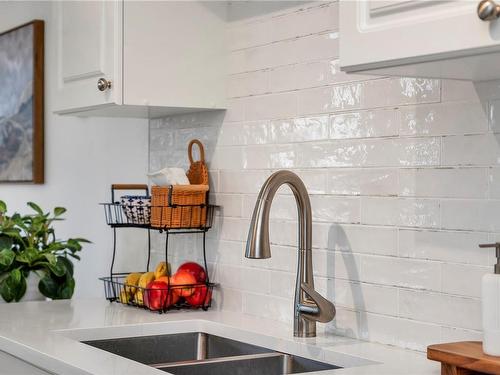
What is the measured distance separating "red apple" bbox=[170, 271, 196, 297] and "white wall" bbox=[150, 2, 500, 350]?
4.6 inches

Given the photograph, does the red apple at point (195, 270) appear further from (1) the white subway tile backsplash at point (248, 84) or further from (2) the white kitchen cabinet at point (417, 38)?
(2) the white kitchen cabinet at point (417, 38)

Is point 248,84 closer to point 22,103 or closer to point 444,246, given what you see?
point 444,246

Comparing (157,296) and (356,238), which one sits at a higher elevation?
(356,238)

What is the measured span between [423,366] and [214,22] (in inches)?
52.0

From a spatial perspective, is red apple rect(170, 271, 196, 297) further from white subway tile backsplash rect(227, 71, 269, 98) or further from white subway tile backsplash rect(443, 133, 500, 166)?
white subway tile backsplash rect(443, 133, 500, 166)

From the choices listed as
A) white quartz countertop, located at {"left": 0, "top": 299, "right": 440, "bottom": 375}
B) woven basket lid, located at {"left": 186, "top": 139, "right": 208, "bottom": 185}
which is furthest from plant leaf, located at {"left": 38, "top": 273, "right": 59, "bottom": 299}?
woven basket lid, located at {"left": 186, "top": 139, "right": 208, "bottom": 185}

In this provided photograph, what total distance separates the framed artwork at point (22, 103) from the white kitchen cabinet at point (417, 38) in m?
2.59

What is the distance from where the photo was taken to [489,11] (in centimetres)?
136

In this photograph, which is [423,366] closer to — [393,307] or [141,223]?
[393,307]

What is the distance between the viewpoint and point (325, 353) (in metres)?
2.04

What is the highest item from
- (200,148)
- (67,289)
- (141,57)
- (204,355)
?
(141,57)

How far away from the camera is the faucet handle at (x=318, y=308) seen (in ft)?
6.98

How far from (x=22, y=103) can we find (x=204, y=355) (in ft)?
6.77

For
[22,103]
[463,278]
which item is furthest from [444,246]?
[22,103]
